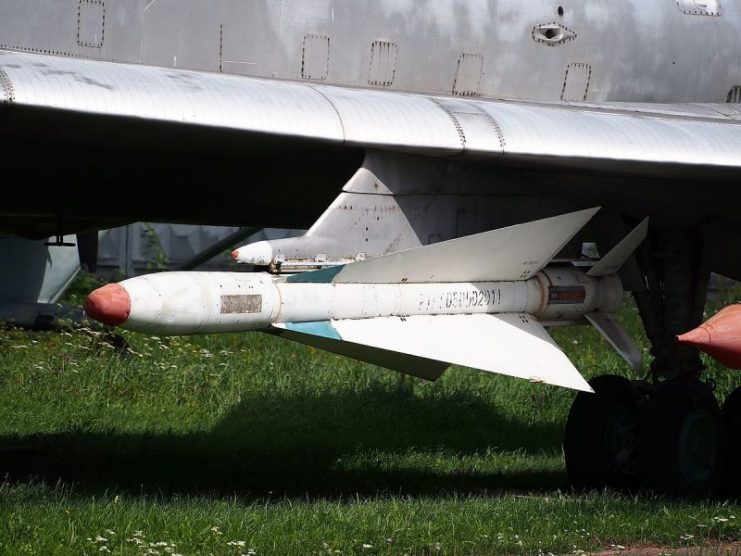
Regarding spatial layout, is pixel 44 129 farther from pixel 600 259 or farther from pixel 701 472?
pixel 701 472

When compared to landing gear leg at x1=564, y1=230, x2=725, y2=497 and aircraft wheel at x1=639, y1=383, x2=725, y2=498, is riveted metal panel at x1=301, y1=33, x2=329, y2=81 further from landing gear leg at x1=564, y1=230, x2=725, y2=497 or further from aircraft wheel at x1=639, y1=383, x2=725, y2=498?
aircraft wheel at x1=639, y1=383, x2=725, y2=498

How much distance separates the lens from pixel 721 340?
7.15 metres

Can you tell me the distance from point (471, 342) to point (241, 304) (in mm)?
1682

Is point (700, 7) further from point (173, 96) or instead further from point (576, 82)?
point (173, 96)

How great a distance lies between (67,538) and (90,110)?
7.17 ft

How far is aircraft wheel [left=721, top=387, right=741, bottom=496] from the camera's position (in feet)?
29.0

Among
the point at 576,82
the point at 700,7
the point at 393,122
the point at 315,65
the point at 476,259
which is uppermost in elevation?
the point at 700,7

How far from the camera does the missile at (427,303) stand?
20.4ft

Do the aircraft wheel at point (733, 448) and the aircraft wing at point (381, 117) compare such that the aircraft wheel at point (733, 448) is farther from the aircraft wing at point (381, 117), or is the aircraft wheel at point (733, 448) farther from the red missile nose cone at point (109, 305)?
the red missile nose cone at point (109, 305)

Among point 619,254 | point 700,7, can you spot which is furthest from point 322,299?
point 700,7

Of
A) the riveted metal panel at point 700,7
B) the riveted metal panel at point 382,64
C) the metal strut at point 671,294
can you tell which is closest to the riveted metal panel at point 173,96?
the riveted metal panel at point 382,64

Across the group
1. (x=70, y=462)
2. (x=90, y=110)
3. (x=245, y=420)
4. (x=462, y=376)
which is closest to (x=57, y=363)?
(x=245, y=420)

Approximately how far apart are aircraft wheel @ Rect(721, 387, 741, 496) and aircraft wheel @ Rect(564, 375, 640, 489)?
0.65m

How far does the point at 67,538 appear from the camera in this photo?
19.8 ft
